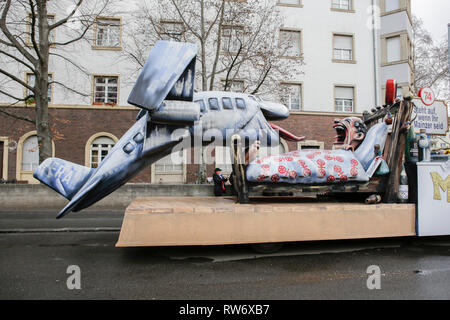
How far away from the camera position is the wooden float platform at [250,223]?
12.7 ft

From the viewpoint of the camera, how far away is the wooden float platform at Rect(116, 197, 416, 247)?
3863 millimetres

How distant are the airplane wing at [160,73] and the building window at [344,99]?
1781 centimetres

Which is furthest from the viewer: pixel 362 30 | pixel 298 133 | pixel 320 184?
pixel 362 30

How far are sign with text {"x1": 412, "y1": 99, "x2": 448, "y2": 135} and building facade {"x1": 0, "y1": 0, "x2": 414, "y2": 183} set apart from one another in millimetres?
7130

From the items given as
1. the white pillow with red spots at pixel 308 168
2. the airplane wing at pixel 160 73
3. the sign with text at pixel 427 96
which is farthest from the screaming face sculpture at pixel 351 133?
the sign with text at pixel 427 96

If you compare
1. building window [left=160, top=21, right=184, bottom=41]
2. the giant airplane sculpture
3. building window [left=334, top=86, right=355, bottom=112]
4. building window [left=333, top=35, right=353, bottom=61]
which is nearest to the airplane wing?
the giant airplane sculpture

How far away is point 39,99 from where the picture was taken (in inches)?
452

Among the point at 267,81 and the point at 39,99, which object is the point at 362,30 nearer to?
the point at 267,81

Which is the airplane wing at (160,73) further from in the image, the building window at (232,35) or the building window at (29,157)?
the building window at (29,157)

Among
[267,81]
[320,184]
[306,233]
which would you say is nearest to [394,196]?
[320,184]

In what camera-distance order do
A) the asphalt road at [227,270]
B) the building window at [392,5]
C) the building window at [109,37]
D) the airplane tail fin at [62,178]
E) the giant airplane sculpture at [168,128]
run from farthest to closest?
the building window at [392,5] < the building window at [109,37] < the airplane tail fin at [62,178] < the giant airplane sculpture at [168,128] < the asphalt road at [227,270]

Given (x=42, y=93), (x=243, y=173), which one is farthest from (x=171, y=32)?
(x=243, y=173)

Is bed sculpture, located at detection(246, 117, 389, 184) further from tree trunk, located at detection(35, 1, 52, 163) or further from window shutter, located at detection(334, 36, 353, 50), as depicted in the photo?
window shutter, located at detection(334, 36, 353, 50)

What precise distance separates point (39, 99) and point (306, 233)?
11.5 meters
